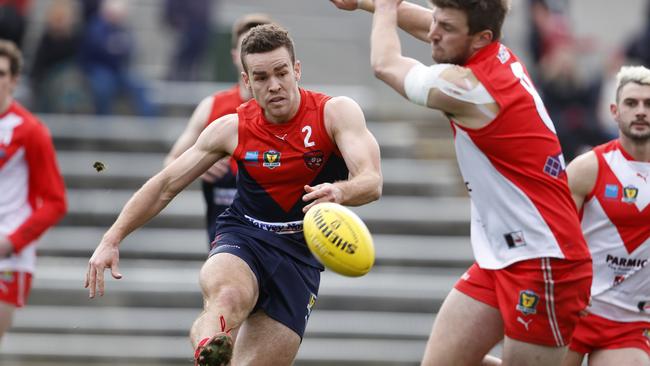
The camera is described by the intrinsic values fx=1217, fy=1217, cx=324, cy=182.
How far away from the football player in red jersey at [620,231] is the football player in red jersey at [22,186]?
4279 millimetres

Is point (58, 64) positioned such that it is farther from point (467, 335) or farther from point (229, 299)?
point (467, 335)

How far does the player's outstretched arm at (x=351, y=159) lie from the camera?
250 inches

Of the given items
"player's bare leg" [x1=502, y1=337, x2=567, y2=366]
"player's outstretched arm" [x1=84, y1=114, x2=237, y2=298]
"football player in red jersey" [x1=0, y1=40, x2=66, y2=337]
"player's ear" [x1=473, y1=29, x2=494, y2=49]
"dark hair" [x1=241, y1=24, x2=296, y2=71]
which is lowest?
"football player in red jersey" [x1=0, y1=40, x2=66, y2=337]

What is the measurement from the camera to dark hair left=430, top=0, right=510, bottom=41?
6.25 m

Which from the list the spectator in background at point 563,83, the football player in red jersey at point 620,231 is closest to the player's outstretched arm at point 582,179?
the football player in red jersey at point 620,231

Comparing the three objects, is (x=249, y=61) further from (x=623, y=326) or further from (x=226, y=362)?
(x=623, y=326)

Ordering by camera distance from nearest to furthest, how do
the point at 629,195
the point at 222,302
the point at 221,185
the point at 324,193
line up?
the point at 324,193
the point at 222,302
the point at 629,195
the point at 221,185

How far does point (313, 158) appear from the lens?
7.12 m

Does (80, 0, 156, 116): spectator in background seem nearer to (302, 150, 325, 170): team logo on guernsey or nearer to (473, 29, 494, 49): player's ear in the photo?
(302, 150, 325, 170): team logo on guernsey

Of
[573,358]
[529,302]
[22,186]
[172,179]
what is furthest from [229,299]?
[22,186]

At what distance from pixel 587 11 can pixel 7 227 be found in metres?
12.0

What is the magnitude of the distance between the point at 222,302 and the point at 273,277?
0.60 m

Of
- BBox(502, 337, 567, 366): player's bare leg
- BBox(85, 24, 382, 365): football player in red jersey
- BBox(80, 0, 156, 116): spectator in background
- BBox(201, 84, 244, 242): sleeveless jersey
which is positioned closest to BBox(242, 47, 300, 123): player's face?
BBox(85, 24, 382, 365): football player in red jersey

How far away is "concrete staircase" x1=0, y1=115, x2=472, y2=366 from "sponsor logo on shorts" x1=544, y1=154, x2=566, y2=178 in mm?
7438
